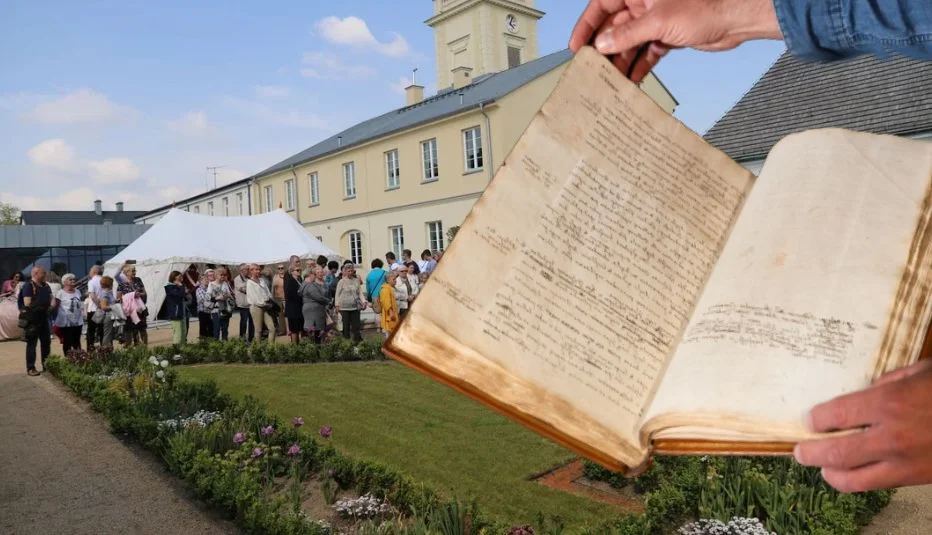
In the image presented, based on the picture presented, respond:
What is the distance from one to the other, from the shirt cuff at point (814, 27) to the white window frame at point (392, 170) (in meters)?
27.4

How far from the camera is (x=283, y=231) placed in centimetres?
1922

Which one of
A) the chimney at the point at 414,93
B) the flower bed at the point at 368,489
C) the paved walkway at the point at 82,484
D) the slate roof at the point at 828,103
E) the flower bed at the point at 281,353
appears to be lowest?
the paved walkway at the point at 82,484

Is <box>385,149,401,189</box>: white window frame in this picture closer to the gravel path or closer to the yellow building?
the yellow building

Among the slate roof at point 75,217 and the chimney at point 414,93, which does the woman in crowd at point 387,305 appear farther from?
the slate roof at point 75,217

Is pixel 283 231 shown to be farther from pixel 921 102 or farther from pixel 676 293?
pixel 676 293

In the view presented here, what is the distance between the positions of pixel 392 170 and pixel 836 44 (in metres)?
28.3

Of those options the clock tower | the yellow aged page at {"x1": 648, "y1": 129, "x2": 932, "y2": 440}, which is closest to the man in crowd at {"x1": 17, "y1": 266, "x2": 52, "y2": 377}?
the yellow aged page at {"x1": 648, "y1": 129, "x2": 932, "y2": 440}

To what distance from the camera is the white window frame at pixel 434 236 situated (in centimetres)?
2670

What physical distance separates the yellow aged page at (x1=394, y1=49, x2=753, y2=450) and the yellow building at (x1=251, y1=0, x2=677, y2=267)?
60.1 feet

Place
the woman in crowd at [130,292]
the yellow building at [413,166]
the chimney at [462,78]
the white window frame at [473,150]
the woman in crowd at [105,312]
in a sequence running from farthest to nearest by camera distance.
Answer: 1. the chimney at [462,78]
2. the white window frame at [473,150]
3. the yellow building at [413,166]
4. the woman in crowd at [130,292]
5. the woman in crowd at [105,312]

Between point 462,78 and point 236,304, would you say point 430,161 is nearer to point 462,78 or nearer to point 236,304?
point 462,78

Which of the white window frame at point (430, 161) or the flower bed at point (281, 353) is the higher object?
the white window frame at point (430, 161)

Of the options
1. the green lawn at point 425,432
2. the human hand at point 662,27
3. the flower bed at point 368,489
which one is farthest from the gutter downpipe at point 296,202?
the human hand at point 662,27

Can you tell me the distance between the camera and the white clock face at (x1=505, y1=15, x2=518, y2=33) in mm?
41959
